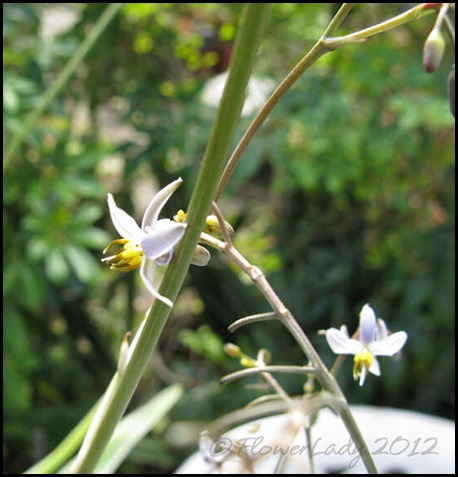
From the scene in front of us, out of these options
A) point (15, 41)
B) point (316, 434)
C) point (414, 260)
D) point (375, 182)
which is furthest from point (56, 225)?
point (414, 260)

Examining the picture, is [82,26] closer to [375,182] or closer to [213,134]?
[375,182]

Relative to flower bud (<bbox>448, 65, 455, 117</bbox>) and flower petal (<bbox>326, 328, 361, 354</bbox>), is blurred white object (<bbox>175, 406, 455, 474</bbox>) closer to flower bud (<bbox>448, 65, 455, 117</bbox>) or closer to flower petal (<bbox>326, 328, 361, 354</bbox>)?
flower petal (<bbox>326, 328, 361, 354</bbox>)

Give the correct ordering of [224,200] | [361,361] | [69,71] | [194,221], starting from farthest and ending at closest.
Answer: [224,200], [69,71], [361,361], [194,221]

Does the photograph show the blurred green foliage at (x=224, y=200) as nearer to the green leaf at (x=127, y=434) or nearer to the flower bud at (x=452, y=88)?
the green leaf at (x=127, y=434)

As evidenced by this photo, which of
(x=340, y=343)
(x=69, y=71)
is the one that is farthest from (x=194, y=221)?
(x=69, y=71)

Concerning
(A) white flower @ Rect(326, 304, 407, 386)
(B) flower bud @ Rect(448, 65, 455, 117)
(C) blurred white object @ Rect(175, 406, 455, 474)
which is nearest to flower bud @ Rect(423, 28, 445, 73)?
(B) flower bud @ Rect(448, 65, 455, 117)

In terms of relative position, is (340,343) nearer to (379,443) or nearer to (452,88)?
(452,88)
